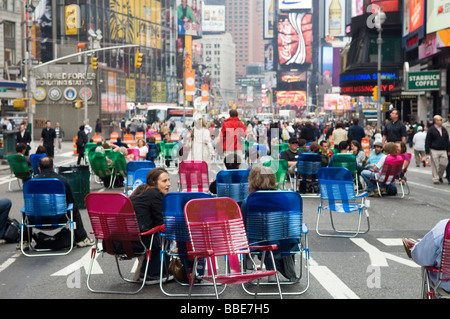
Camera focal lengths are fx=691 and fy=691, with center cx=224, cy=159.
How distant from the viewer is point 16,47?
218 feet

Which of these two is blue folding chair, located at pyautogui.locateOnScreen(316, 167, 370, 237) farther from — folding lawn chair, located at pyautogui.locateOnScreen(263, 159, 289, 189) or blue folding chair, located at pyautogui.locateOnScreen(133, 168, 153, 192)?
folding lawn chair, located at pyautogui.locateOnScreen(263, 159, 289, 189)

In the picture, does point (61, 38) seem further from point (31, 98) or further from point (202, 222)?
point (202, 222)

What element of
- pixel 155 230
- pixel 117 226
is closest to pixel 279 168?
pixel 155 230

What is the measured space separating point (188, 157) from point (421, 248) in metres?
12.2

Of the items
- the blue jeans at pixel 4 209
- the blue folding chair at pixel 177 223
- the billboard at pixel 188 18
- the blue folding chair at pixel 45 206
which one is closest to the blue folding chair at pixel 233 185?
the blue folding chair at pixel 45 206

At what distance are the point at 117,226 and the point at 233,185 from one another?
10.3 ft

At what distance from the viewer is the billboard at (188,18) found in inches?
6654

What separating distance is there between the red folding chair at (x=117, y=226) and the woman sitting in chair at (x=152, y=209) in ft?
0.49

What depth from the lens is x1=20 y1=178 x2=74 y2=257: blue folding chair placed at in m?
9.84

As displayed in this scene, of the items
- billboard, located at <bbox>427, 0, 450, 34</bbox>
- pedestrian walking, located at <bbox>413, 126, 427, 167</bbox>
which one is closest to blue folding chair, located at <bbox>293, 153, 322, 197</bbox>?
pedestrian walking, located at <bbox>413, 126, 427, 167</bbox>

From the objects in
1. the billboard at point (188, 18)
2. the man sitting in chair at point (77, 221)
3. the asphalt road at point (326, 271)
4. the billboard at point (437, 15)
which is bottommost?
the asphalt road at point (326, 271)

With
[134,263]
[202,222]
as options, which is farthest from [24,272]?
[202,222]

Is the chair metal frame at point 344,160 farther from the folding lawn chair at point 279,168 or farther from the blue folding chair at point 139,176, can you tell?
the blue folding chair at point 139,176

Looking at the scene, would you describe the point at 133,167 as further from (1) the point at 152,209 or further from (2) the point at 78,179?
(1) the point at 152,209
